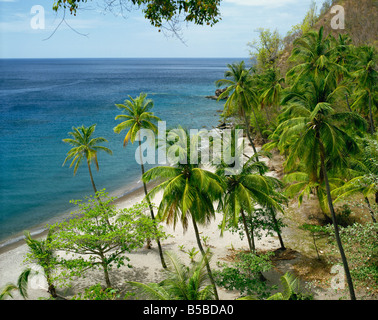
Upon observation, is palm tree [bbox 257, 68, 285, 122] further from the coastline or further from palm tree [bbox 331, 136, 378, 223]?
the coastline

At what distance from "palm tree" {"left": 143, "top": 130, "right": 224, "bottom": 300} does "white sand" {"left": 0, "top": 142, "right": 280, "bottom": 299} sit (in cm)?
566

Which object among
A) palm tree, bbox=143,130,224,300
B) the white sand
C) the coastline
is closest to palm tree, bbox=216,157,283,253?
palm tree, bbox=143,130,224,300

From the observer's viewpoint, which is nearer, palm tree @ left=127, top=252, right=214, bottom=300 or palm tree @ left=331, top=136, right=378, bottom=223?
palm tree @ left=127, top=252, right=214, bottom=300

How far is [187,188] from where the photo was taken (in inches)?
556

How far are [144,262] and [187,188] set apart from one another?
372 inches

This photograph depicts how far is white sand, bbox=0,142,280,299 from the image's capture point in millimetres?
18609

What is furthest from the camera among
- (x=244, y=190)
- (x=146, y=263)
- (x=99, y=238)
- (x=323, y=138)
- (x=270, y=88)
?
(x=270, y=88)

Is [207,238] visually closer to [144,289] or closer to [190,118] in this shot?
[144,289]

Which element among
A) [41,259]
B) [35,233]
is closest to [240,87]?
[41,259]

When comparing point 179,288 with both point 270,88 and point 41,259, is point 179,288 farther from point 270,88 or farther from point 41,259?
point 270,88

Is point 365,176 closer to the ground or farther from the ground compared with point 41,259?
farther from the ground

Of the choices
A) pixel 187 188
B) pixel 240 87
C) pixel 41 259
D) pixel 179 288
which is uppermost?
pixel 240 87

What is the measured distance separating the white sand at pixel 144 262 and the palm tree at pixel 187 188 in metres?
5.66

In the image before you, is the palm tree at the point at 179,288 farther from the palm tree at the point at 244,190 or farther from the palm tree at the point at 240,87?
the palm tree at the point at 240,87
